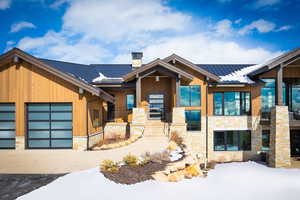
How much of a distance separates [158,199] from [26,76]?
452 inches

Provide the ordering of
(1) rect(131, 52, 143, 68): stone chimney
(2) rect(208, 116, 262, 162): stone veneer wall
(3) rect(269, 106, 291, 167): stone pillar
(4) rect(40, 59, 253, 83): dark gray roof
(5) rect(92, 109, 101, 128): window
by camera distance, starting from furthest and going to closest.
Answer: (1) rect(131, 52, 143, 68): stone chimney, (4) rect(40, 59, 253, 83): dark gray roof, (2) rect(208, 116, 262, 162): stone veneer wall, (5) rect(92, 109, 101, 128): window, (3) rect(269, 106, 291, 167): stone pillar

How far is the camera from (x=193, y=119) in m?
15.9

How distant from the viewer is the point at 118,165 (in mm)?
8648

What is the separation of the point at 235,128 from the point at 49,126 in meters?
14.9

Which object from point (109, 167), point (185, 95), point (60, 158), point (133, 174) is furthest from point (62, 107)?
point (185, 95)

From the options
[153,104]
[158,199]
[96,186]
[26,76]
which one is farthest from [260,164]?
[26,76]

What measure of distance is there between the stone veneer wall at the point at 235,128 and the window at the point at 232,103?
1.75ft

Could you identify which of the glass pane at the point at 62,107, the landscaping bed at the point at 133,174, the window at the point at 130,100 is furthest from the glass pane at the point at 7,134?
the window at the point at 130,100

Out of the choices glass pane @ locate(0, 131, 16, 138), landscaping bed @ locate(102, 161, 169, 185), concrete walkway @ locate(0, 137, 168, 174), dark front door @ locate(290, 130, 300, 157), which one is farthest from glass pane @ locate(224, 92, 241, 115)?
glass pane @ locate(0, 131, 16, 138)

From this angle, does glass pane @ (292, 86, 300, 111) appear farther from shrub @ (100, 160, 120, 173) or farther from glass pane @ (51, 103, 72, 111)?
glass pane @ (51, 103, 72, 111)

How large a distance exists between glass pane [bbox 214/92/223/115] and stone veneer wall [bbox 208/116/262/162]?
0.55 meters

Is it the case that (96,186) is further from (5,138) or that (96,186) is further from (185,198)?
(5,138)

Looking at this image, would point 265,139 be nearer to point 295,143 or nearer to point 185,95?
point 295,143

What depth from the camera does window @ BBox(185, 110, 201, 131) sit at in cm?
1590
